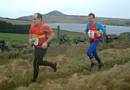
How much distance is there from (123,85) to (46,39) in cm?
265

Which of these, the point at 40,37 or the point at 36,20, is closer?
the point at 36,20

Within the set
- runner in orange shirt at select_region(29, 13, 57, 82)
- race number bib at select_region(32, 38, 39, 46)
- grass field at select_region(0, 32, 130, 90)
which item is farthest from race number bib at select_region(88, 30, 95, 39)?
race number bib at select_region(32, 38, 39, 46)

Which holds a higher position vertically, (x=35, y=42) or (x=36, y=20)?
(x=36, y=20)

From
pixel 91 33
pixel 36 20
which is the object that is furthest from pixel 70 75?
pixel 36 20

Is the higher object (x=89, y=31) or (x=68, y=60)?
(x=89, y=31)

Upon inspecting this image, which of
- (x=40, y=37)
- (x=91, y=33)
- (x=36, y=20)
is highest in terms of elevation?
(x=36, y=20)

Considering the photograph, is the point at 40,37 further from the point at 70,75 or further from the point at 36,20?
the point at 70,75

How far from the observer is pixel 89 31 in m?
13.7

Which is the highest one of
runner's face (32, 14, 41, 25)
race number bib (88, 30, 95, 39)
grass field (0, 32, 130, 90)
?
runner's face (32, 14, 41, 25)

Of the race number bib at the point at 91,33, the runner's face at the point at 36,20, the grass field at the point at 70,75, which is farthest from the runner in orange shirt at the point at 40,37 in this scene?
the race number bib at the point at 91,33

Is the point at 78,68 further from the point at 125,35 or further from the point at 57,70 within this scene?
the point at 125,35

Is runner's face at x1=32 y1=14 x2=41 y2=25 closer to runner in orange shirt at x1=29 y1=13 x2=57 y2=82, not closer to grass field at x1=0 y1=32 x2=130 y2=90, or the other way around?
runner in orange shirt at x1=29 y1=13 x2=57 y2=82

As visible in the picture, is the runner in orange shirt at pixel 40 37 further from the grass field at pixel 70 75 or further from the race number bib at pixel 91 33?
the race number bib at pixel 91 33

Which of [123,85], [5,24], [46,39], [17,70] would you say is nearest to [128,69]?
[123,85]
